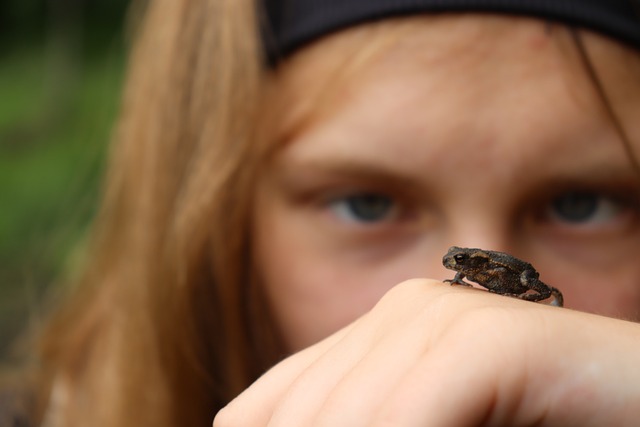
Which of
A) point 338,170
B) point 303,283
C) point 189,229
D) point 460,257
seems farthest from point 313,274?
point 460,257

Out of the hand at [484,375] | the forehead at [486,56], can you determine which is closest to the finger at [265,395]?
the hand at [484,375]

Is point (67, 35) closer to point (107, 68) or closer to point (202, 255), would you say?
point (107, 68)

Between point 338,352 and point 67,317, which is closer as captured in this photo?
point 338,352

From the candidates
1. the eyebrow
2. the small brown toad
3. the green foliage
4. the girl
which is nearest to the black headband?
the girl

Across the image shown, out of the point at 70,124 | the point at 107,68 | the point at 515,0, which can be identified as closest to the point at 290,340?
the point at 515,0

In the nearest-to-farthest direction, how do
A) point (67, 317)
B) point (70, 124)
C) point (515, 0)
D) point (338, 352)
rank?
point (338, 352)
point (515, 0)
point (67, 317)
point (70, 124)
